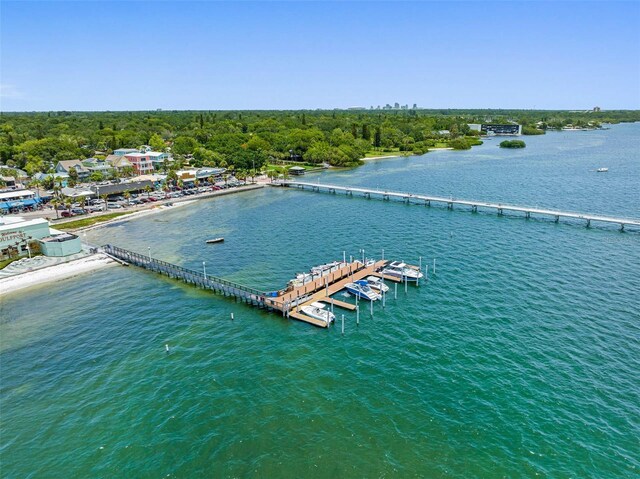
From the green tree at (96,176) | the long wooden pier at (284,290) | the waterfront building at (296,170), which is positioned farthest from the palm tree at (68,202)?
the waterfront building at (296,170)

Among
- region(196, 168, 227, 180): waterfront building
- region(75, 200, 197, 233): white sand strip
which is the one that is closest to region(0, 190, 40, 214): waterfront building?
region(75, 200, 197, 233): white sand strip

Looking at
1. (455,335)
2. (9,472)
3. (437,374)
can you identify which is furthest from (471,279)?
(9,472)

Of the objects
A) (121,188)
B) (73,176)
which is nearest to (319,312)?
(121,188)

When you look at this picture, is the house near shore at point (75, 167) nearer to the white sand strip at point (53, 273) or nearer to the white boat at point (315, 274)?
the white sand strip at point (53, 273)

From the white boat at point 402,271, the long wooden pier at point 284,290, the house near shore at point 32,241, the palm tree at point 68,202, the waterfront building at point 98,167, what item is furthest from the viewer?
the waterfront building at point 98,167

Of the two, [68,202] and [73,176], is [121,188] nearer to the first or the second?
[73,176]

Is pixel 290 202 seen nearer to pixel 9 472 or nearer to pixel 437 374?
pixel 437 374

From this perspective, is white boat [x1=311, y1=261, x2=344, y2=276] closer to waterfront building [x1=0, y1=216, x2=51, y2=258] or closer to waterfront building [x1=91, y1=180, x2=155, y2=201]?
waterfront building [x1=0, y1=216, x2=51, y2=258]
